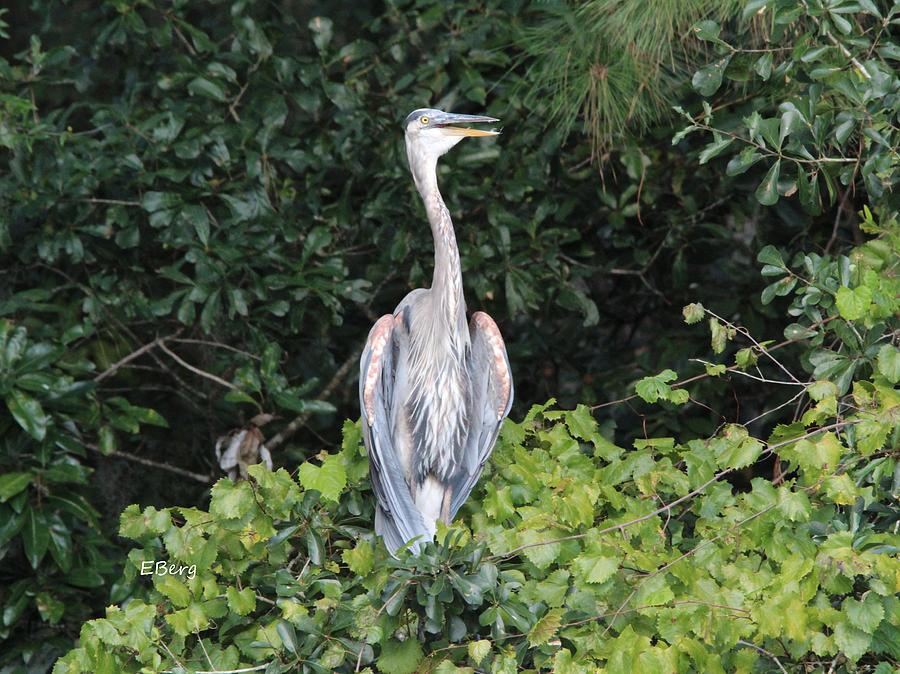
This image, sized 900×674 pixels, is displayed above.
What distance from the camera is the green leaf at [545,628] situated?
7.39 feet

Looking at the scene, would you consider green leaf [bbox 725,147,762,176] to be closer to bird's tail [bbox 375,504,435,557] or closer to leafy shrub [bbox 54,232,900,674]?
leafy shrub [bbox 54,232,900,674]

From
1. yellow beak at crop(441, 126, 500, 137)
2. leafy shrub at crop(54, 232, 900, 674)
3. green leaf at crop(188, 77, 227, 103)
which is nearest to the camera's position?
leafy shrub at crop(54, 232, 900, 674)

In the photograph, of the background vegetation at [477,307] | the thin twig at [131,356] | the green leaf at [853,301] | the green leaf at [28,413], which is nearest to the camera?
the background vegetation at [477,307]

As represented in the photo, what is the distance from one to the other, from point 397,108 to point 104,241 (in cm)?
103

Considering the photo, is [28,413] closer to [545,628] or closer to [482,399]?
[482,399]

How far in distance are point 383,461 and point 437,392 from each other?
26cm

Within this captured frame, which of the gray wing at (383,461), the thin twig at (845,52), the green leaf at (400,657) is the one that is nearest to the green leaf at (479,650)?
the green leaf at (400,657)

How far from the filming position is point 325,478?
2672mm

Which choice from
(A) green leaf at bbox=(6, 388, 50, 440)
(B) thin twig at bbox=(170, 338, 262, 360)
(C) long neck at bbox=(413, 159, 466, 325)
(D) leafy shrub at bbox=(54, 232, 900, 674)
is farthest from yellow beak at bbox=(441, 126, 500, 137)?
(A) green leaf at bbox=(6, 388, 50, 440)

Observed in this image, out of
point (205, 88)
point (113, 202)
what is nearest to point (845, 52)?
point (205, 88)

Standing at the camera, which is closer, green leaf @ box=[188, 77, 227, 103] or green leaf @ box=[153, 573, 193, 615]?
green leaf @ box=[153, 573, 193, 615]

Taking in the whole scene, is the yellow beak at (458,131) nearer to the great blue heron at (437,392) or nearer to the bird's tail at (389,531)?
the great blue heron at (437,392)

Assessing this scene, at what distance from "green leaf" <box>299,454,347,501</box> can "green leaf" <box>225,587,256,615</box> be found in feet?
0.81

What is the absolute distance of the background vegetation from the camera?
234 centimetres
